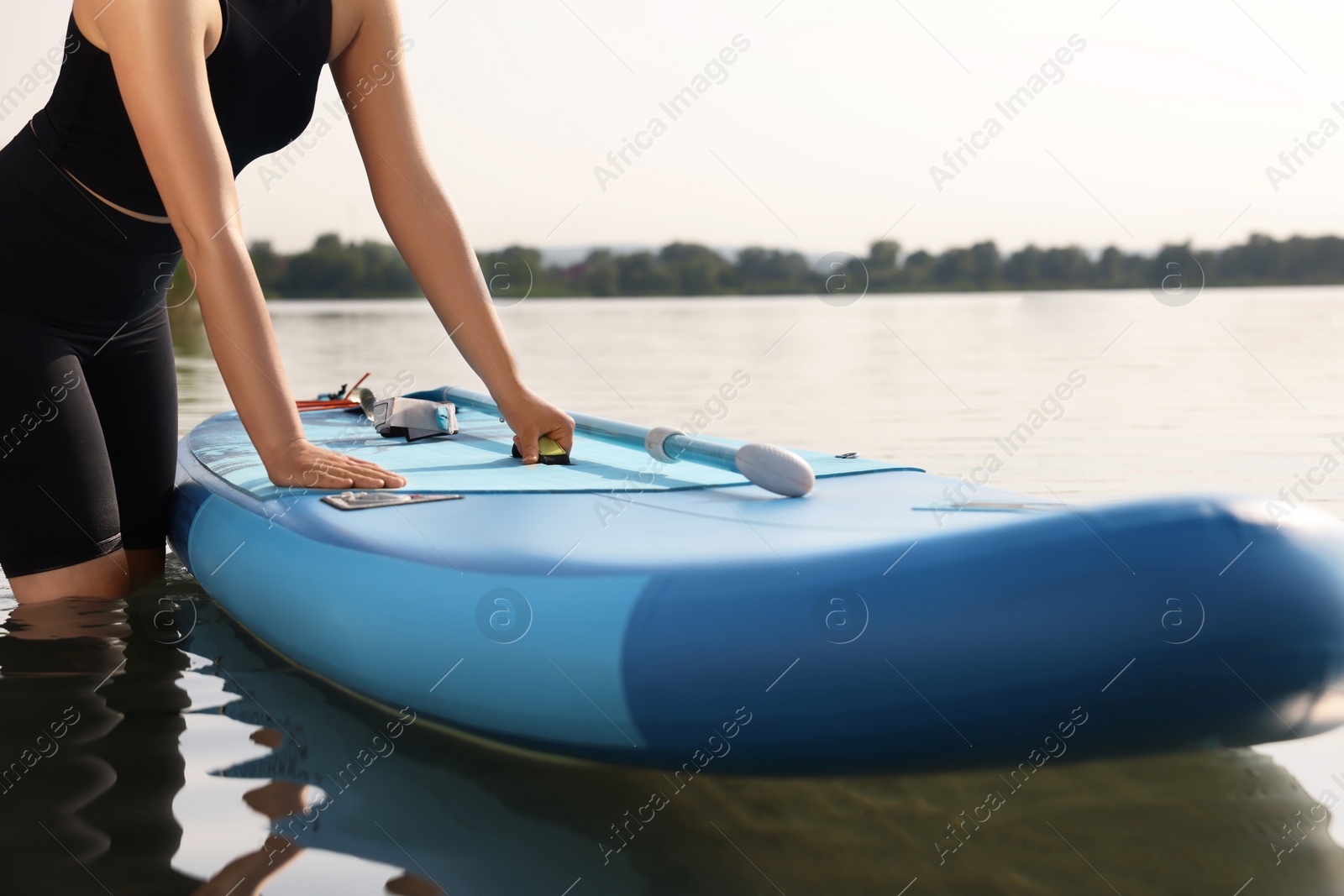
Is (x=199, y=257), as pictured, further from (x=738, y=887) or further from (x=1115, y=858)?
(x=1115, y=858)

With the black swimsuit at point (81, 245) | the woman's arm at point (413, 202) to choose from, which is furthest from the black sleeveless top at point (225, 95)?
the woman's arm at point (413, 202)

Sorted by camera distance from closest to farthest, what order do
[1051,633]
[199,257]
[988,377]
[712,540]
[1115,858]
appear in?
[1051,633]
[1115,858]
[712,540]
[199,257]
[988,377]

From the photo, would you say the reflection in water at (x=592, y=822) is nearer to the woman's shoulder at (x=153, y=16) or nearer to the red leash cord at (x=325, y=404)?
the woman's shoulder at (x=153, y=16)

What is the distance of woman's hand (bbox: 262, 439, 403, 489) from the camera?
1798 millimetres

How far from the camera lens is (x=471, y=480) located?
198 cm

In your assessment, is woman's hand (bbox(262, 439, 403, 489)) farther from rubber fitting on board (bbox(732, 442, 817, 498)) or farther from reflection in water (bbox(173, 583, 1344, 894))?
rubber fitting on board (bbox(732, 442, 817, 498))

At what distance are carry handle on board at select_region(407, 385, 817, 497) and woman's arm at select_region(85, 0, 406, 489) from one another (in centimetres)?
68

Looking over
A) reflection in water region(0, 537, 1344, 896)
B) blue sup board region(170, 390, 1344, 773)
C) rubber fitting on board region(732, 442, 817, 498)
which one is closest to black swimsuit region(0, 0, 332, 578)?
reflection in water region(0, 537, 1344, 896)

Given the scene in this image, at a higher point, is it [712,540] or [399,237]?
[712,540]

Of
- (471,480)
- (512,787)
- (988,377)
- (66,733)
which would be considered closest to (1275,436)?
(988,377)

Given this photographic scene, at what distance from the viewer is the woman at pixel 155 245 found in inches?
64.5

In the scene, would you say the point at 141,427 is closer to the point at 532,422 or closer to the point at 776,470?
the point at 532,422

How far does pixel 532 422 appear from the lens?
7.03 feet

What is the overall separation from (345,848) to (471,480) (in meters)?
0.79
